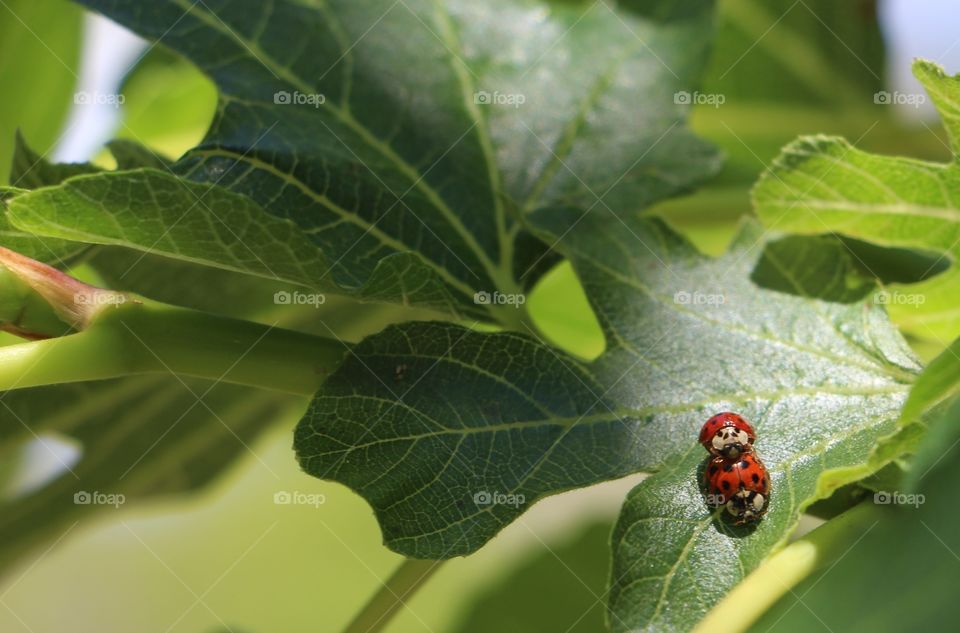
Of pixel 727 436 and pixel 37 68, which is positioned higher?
pixel 37 68

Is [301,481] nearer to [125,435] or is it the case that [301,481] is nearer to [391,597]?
[125,435]

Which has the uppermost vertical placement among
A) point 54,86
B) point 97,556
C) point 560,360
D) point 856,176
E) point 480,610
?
point 54,86

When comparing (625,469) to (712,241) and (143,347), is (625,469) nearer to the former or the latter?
(143,347)

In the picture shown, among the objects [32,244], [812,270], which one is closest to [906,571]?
[812,270]

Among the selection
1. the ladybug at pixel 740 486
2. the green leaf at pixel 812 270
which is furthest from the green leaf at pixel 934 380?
the green leaf at pixel 812 270

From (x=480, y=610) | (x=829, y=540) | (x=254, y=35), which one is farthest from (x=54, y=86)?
(x=829, y=540)

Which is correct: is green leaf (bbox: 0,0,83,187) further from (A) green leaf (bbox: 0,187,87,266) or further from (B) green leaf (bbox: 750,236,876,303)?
(B) green leaf (bbox: 750,236,876,303)

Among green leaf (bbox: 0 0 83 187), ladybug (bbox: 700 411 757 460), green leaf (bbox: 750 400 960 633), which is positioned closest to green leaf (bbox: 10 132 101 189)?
green leaf (bbox: 0 0 83 187)
